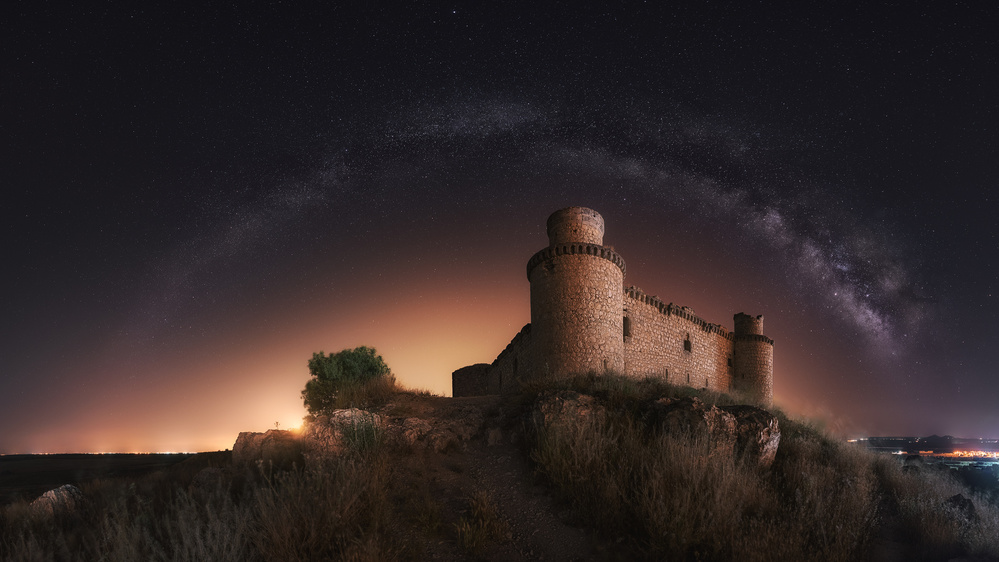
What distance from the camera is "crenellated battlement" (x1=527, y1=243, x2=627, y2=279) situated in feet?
57.2

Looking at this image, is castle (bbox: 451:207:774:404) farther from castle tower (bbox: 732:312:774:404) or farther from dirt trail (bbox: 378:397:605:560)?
castle tower (bbox: 732:312:774:404)

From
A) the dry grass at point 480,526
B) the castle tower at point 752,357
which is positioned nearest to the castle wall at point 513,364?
the dry grass at point 480,526

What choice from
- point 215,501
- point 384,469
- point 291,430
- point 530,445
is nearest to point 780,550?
point 530,445

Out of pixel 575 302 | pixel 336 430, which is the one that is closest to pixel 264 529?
pixel 336 430

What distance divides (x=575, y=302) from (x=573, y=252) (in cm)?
208

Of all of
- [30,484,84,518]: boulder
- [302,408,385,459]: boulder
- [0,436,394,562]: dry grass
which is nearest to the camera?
[0,436,394,562]: dry grass

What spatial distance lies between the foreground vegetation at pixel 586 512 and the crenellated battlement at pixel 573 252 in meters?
9.75

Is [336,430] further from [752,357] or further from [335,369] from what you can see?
[752,357]

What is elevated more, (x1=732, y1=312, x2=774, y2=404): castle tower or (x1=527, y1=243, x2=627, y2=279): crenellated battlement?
(x1=527, y1=243, x2=627, y2=279): crenellated battlement

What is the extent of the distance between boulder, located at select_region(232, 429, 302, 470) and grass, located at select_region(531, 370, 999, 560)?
4.59m

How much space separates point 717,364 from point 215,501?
31.5 metres

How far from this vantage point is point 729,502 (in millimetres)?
5164

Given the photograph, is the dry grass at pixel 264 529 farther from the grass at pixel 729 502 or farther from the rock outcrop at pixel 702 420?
the rock outcrop at pixel 702 420

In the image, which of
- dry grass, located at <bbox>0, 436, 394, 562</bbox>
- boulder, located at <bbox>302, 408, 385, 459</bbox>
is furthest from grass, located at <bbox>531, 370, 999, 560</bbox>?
boulder, located at <bbox>302, 408, 385, 459</bbox>
